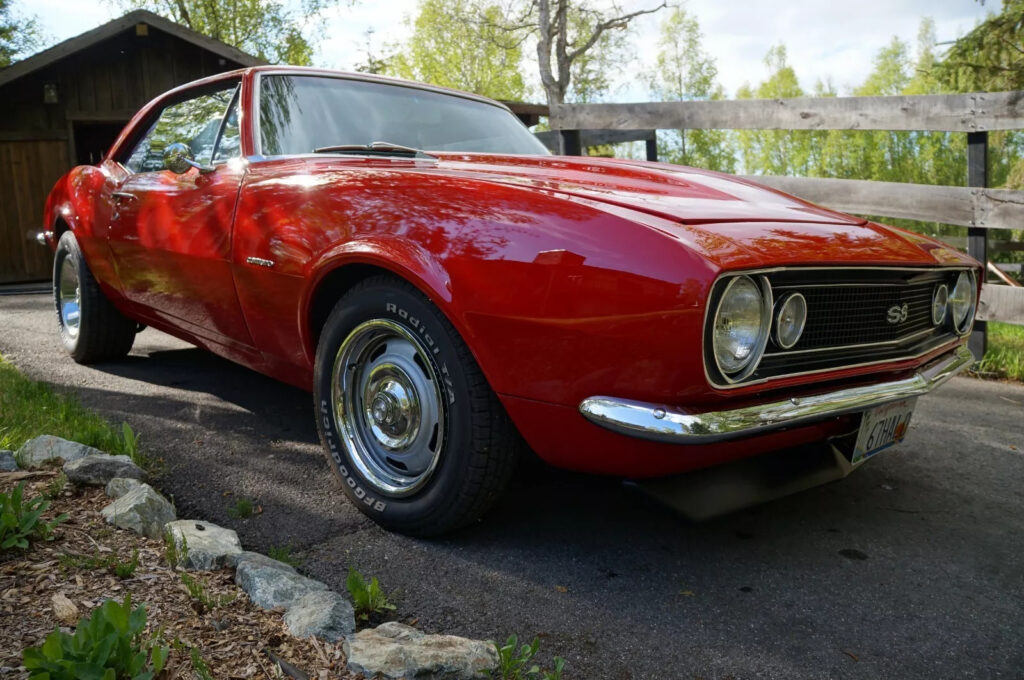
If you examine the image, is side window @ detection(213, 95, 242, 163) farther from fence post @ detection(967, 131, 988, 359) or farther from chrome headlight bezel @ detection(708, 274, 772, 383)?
fence post @ detection(967, 131, 988, 359)

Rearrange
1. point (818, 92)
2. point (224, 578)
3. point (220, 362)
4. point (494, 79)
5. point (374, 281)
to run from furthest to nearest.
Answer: point (818, 92)
point (494, 79)
point (220, 362)
point (374, 281)
point (224, 578)

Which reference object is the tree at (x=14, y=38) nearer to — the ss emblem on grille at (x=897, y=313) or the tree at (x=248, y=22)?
the tree at (x=248, y=22)

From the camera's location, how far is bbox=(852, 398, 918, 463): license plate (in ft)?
7.93

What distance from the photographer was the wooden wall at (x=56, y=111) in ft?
41.5

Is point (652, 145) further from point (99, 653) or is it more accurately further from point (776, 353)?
point (99, 653)

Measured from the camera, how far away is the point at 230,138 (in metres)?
3.44

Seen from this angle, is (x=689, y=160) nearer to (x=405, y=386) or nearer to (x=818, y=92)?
(x=818, y=92)

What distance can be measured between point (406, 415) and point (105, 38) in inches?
468

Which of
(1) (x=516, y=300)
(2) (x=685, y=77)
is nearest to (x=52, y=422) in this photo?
(1) (x=516, y=300)

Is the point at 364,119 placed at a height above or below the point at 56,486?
above

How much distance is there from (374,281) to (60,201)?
3223mm

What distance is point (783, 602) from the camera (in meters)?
2.19

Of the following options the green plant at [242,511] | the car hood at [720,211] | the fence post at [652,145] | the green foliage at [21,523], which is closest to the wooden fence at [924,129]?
the fence post at [652,145]

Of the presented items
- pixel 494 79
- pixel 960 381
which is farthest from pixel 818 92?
pixel 960 381
